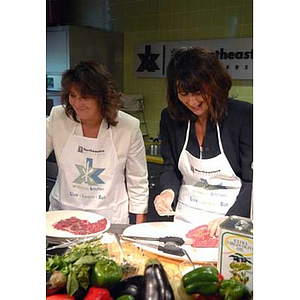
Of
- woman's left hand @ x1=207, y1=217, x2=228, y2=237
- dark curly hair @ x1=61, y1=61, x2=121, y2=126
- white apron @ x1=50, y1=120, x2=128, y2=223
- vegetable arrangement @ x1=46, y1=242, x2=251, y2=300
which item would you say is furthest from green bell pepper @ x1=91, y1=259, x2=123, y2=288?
dark curly hair @ x1=61, y1=61, x2=121, y2=126

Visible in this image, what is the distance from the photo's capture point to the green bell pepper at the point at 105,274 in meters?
0.90

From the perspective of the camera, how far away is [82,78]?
96 cm

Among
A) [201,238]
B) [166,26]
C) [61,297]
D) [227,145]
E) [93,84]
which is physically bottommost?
[61,297]

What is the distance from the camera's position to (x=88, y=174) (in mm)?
989

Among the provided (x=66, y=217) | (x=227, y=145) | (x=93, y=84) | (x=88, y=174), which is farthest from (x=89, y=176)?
(x=227, y=145)

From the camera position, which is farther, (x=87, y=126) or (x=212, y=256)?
(x=87, y=126)

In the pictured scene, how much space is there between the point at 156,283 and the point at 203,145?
0.32 meters

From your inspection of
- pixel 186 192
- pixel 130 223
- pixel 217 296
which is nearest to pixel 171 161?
pixel 186 192

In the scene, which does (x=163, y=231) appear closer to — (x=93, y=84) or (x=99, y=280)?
(x=99, y=280)
